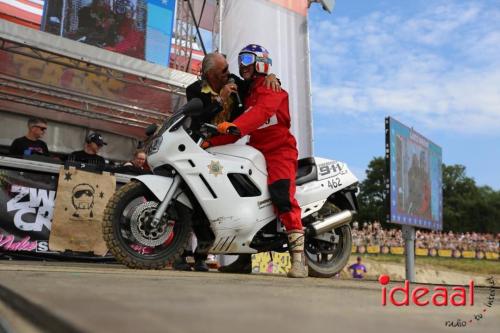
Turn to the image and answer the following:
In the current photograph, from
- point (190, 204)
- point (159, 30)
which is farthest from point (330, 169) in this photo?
point (159, 30)

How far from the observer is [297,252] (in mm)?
3529

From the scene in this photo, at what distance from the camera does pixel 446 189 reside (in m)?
65.8

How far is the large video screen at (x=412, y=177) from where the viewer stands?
10.9 meters

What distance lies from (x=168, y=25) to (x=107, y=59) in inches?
45.5

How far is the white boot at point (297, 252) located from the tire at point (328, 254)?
0.47 meters

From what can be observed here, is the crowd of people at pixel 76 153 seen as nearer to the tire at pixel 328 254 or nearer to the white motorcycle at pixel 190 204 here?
the white motorcycle at pixel 190 204

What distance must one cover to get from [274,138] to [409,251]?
332 inches

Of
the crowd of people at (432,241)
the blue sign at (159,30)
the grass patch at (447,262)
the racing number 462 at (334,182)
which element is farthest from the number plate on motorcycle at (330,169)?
the crowd of people at (432,241)

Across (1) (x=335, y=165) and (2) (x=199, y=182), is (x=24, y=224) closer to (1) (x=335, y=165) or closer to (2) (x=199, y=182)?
(2) (x=199, y=182)

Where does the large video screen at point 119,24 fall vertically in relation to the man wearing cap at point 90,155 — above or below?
above

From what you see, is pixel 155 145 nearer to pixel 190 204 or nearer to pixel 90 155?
pixel 190 204

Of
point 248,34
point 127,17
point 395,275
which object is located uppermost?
point 248,34

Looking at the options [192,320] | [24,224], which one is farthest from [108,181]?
[192,320]

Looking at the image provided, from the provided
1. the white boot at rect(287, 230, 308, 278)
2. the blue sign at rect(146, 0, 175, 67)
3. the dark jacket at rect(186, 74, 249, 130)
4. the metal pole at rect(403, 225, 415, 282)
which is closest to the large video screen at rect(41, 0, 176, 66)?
the blue sign at rect(146, 0, 175, 67)
